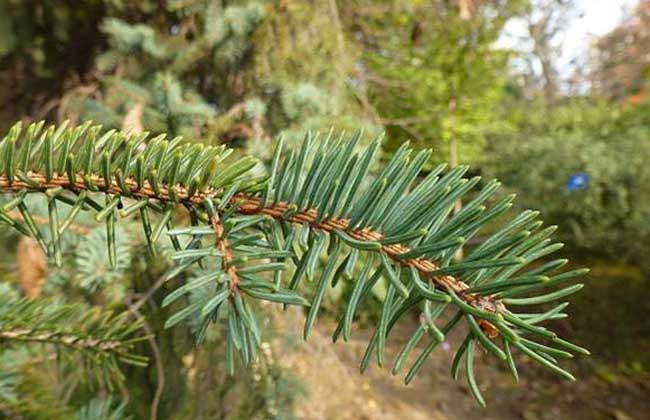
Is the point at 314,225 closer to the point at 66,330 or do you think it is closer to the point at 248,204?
the point at 248,204

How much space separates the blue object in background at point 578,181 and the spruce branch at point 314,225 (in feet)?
9.06

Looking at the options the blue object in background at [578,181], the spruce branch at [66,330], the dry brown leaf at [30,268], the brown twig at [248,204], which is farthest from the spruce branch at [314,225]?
the blue object in background at [578,181]

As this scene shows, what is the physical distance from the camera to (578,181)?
2.65 metres

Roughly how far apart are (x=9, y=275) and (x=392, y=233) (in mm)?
464

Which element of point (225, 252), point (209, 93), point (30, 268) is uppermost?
point (225, 252)

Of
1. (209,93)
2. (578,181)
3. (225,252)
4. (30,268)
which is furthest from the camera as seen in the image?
(578,181)

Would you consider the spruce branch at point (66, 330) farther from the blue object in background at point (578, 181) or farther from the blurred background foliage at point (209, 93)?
the blue object in background at point (578, 181)

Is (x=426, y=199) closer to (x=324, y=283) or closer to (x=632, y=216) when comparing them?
(x=324, y=283)

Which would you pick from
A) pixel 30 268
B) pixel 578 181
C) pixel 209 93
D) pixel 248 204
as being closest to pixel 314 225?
pixel 248 204

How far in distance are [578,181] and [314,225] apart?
2.80 m

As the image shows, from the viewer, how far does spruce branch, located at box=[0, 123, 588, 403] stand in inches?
7.1

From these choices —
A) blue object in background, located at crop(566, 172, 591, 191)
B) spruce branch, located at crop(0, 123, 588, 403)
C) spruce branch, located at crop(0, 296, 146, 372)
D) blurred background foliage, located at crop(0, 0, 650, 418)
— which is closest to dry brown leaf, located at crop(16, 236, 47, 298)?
blurred background foliage, located at crop(0, 0, 650, 418)

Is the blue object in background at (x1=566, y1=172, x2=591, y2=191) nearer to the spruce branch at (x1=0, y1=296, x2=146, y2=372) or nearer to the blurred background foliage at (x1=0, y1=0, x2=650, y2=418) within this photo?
the blurred background foliage at (x1=0, y1=0, x2=650, y2=418)

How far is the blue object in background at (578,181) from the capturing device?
2631 millimetres
